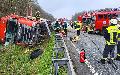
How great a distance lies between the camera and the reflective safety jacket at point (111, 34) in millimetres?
17197

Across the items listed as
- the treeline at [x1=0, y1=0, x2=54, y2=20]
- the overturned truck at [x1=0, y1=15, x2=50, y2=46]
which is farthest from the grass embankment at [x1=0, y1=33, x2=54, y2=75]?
the treeline at [x1=0, y1=0, x2=54, y2=20]

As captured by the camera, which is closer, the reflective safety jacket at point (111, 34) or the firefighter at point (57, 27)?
the reflective safety jacket at point (111, 34)

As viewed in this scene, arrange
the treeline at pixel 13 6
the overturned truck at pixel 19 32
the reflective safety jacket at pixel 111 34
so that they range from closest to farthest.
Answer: the reflective safety jacket at pixel 111 34, the overturned truck at pixel 19 32, the treeline at pixel 13 6

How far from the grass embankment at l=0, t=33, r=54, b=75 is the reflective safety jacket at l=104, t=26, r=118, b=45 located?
2.55 metres

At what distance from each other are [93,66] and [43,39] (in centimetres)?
1040

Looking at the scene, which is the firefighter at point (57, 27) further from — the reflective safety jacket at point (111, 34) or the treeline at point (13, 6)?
the reflective safety jacket at point (111, 34)

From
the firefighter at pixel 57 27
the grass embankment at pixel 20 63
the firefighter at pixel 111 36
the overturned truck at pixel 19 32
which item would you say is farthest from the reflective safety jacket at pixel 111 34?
the firefighter at pixel 57 27

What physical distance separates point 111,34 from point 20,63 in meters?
3.97

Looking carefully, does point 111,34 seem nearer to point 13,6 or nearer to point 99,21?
point 99,21

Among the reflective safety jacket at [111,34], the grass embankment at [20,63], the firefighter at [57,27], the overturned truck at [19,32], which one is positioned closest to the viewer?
the grass embankment at [20,63]

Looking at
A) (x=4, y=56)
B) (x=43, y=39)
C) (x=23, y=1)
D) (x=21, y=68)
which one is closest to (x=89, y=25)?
(x=23, y=1)

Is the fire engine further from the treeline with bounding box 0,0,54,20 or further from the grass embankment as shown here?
the grass embankment

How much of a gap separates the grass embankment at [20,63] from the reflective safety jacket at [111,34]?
2.55 metres

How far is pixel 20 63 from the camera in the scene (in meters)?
17.8
